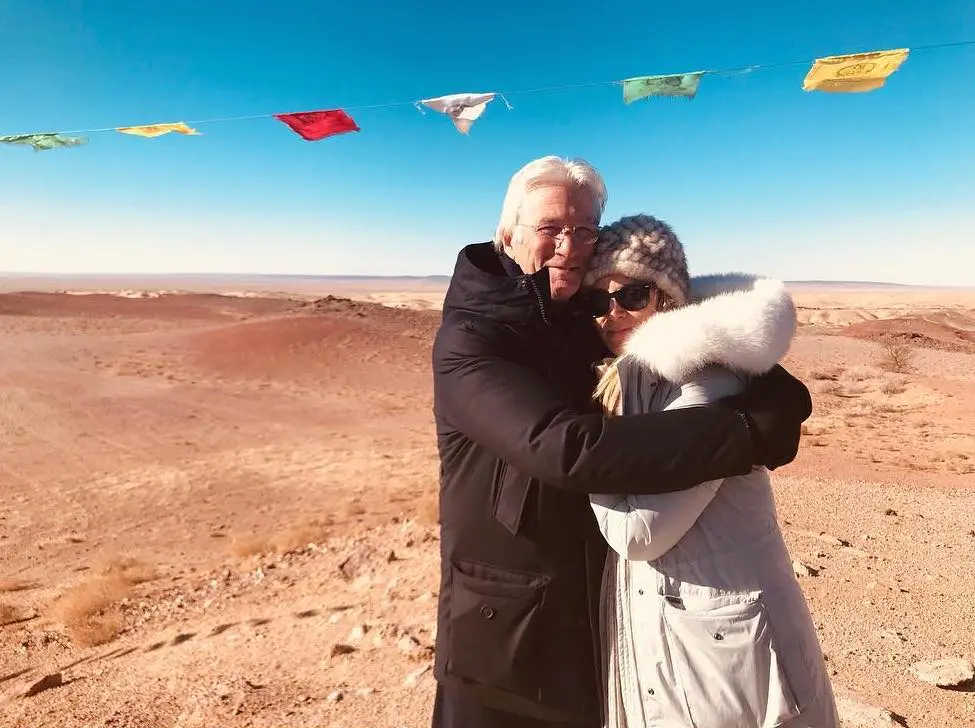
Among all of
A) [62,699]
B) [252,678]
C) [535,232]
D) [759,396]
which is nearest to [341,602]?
[252,678]

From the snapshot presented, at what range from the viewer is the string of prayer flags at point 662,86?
5.81 metres

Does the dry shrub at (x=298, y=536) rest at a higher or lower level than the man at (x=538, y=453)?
lower

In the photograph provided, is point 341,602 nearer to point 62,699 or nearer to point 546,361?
point 62,699

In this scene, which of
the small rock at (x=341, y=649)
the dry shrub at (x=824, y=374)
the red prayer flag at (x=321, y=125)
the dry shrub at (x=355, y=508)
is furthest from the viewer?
the dry shrub at (x=824, y=374)

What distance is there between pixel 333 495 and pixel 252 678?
5.64 meters

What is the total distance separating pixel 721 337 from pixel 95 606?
6.23 metres

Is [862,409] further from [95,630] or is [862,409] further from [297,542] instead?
[95,630]

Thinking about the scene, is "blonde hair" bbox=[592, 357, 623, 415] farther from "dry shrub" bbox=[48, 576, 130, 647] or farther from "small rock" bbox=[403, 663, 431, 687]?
"dry shrub" bbox=[48, 576, 130, 647]

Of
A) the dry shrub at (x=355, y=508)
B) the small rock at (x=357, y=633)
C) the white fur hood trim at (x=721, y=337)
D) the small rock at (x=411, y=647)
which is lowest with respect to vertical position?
the dry shrub at (x=355, y=508)

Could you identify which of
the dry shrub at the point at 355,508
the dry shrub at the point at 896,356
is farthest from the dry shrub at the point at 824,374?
the dry shrub at the point at 355,508

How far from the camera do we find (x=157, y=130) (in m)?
6.55

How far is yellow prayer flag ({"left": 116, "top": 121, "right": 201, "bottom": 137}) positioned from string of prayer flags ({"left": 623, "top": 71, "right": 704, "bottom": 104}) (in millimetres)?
4079

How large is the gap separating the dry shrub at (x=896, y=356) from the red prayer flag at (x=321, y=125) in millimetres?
17378

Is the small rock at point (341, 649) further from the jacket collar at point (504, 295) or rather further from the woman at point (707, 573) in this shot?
the jacket collar at point (504, 295)
